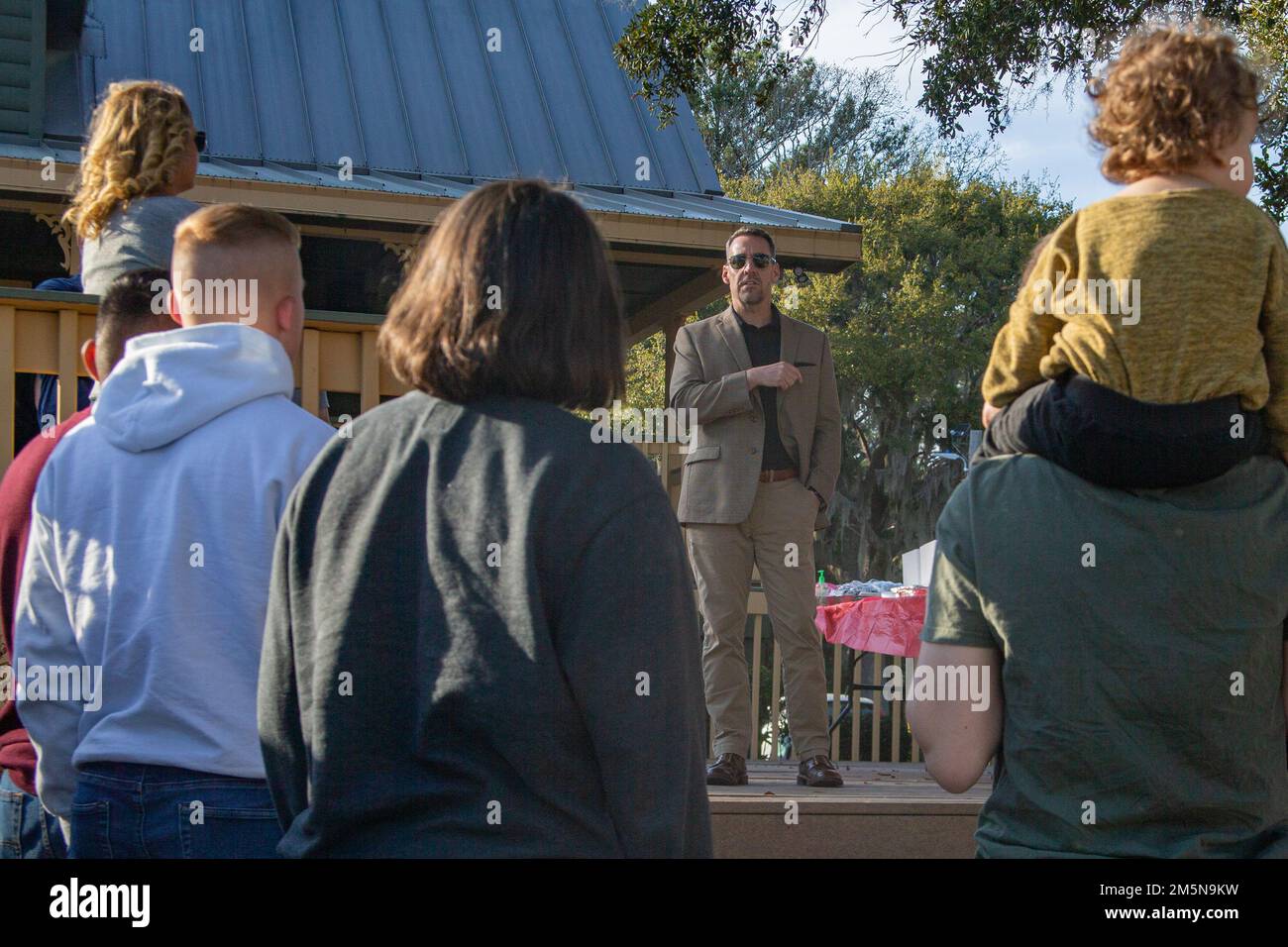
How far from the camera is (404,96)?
11.8 m

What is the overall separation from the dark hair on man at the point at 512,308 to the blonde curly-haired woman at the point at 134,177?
1824 millimetres

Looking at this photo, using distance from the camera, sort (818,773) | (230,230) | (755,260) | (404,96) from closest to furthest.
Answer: (230,230) < (818,773) < (755,260) < (404,96)

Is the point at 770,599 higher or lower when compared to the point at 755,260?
Result: lower

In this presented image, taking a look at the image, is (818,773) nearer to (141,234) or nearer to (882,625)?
(882,625)

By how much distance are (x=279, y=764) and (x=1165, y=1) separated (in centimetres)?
901

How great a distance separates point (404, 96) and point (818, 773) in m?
8.23

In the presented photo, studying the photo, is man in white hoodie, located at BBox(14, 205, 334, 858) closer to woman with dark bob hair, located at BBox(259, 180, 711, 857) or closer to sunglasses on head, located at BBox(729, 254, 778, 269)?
woman with dark bob hair, located at BBox(259, 180, 711, 857)

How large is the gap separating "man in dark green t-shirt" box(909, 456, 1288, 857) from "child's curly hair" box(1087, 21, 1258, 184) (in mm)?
508

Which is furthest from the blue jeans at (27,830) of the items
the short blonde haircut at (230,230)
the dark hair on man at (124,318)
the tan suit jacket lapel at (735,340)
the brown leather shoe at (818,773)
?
the tan suit jacket lapel at (735,340)

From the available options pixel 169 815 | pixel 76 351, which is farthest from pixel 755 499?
pixel 169 815

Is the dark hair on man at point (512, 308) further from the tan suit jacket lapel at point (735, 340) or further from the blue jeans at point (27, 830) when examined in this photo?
the tan suit jacket lapel at point (735, 340)

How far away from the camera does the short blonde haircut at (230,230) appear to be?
2645 millimetres
